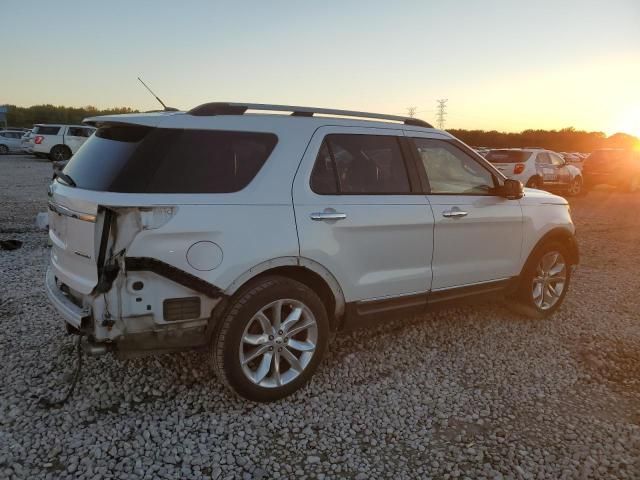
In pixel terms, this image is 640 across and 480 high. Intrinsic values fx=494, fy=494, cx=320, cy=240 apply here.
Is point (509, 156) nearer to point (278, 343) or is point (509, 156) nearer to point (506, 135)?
point (278, 343)

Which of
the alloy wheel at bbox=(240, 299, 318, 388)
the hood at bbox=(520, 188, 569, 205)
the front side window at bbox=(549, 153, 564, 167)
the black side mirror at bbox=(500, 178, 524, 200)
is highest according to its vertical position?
the front side window at bbox=(549, 153, 564, 167)

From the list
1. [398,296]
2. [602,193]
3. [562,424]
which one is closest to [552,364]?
[562,424]

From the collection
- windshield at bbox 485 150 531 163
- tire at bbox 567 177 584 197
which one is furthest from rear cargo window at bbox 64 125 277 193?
tire at bbox 567 177 584 197

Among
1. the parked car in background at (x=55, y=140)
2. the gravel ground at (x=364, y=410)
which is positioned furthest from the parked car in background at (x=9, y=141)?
the gravel ground at (x=364, y=410)

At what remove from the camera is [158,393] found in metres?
3.30

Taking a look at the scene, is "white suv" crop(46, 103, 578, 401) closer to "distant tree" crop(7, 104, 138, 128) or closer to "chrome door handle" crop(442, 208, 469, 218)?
"chrome door handle" crop(442, 208, 469, 218)

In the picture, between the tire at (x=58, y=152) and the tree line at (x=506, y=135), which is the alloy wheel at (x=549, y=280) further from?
the tree line at (x=506, y=135)

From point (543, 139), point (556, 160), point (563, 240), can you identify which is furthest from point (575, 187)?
point (543, 139)

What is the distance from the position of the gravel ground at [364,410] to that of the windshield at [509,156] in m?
11.5

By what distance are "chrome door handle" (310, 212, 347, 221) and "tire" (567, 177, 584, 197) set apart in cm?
1630

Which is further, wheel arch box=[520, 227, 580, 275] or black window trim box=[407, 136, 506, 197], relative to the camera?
wheel arch box=[520, 227, 580, 275]

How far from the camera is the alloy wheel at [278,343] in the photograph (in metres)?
3.08

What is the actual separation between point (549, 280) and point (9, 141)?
33092mm

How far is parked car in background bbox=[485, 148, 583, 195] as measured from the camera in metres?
15.0
